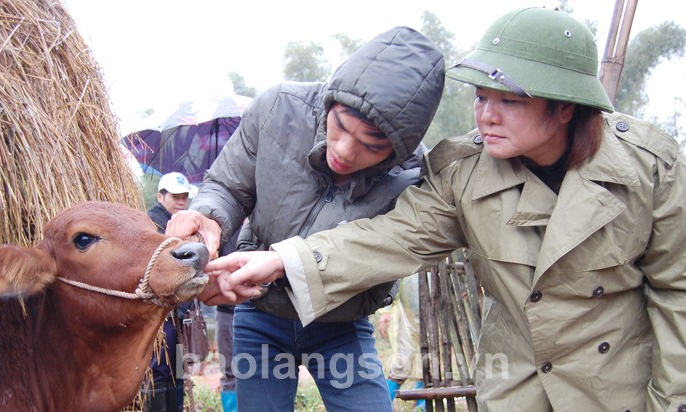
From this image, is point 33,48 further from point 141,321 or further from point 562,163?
point 562,163

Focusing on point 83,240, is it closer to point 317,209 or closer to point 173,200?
point 317,209

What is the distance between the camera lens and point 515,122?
227cm

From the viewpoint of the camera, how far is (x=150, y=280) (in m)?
2.11

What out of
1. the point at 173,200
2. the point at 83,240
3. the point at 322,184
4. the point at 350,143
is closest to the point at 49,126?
the point at 83,240

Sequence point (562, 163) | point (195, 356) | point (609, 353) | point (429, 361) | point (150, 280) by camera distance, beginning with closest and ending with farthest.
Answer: point (150, 280)
point (609, 353)
point (562, 163)
point (429, 361)
point (195, 356)

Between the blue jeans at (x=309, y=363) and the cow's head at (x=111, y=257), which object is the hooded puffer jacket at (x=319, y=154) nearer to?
the blue jeans at (x=309, y=363)

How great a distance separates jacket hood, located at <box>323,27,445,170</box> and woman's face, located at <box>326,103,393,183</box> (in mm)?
45

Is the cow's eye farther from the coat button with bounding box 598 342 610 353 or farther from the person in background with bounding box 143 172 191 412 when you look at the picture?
the person in background with bounding box 143 172 191 412

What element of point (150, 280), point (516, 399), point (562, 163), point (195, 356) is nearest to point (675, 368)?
point (516, 399)

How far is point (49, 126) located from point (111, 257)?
0.92 m

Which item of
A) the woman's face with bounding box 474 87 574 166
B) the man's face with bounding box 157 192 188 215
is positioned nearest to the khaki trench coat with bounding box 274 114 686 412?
the woman's face with bounding box 474 87 574 166

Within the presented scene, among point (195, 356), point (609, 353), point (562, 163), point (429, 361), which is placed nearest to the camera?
point (609, 353)

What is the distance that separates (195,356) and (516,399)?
3731 millimetres

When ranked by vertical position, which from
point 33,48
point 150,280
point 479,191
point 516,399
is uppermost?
point 33,48
